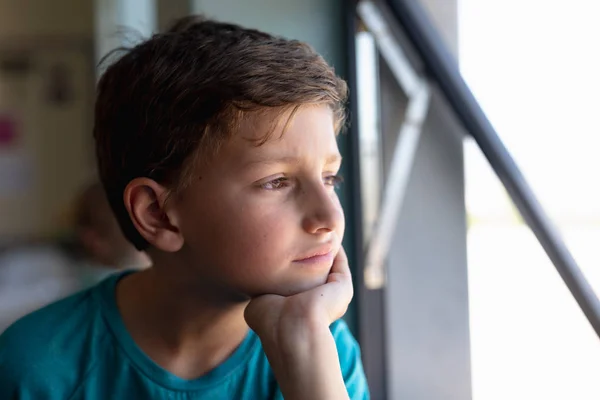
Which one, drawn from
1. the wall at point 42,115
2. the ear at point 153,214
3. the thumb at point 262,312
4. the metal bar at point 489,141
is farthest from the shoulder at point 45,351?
the wall at point 42,115

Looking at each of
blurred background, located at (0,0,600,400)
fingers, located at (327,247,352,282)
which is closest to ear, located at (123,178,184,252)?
fingers, located at (327,247,352,282)

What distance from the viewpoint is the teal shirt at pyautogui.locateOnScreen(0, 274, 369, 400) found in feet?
2.93

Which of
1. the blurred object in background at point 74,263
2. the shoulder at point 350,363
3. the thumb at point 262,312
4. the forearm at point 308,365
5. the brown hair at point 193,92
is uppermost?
the brown hair at point 193,92

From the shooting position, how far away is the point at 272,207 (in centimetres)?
82

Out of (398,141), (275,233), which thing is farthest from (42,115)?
(275,233)

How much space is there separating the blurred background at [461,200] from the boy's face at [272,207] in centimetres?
50

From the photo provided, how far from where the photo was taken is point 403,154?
142 cm

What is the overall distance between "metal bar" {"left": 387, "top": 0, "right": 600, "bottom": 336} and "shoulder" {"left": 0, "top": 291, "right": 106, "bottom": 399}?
77 cm

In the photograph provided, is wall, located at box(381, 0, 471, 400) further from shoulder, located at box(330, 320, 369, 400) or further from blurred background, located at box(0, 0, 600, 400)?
shoulder, located at box(330, 320, 369, 400)

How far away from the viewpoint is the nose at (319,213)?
816 mm

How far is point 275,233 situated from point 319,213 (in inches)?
2.5

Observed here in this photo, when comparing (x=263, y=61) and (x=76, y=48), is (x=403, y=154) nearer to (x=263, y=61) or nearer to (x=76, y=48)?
(x=263, y=61)

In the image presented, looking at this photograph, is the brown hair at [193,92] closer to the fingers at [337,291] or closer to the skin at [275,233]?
the skin at [275,233]

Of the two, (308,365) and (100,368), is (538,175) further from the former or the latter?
(100,368)
